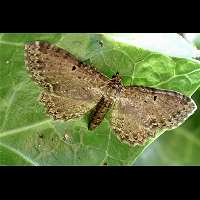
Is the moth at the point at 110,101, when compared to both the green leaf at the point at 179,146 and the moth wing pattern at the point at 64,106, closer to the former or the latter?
the moth wing pattern at the point at 64,106

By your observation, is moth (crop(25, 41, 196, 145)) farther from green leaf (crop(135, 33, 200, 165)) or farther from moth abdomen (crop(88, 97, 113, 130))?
green leaf (crop(135, 33, 200, 165))

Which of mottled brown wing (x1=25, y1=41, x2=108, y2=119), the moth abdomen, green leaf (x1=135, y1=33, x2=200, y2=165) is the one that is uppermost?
mottled brown wing (x1=25, y1=41, x2=108, y2=119)

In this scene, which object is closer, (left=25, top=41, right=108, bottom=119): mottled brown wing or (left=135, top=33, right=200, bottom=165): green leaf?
(left=25, top=41, right=108, bottom=119): mottled brown wing

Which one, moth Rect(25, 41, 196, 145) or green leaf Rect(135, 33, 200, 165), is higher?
moth Rect(25, 41, 196, 145)

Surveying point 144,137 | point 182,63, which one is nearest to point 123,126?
point 144,137

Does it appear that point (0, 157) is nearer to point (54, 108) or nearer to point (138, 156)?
point (54, 108)

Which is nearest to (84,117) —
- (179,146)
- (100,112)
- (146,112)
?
(100,112)

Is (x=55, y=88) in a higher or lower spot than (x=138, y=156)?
higher

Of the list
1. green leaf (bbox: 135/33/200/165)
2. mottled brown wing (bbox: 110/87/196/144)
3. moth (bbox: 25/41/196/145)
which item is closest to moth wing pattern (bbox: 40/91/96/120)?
moth (bbox: 25/41/196/145)

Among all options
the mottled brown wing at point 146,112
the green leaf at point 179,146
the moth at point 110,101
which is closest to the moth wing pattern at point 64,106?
the moth at point 110,101
